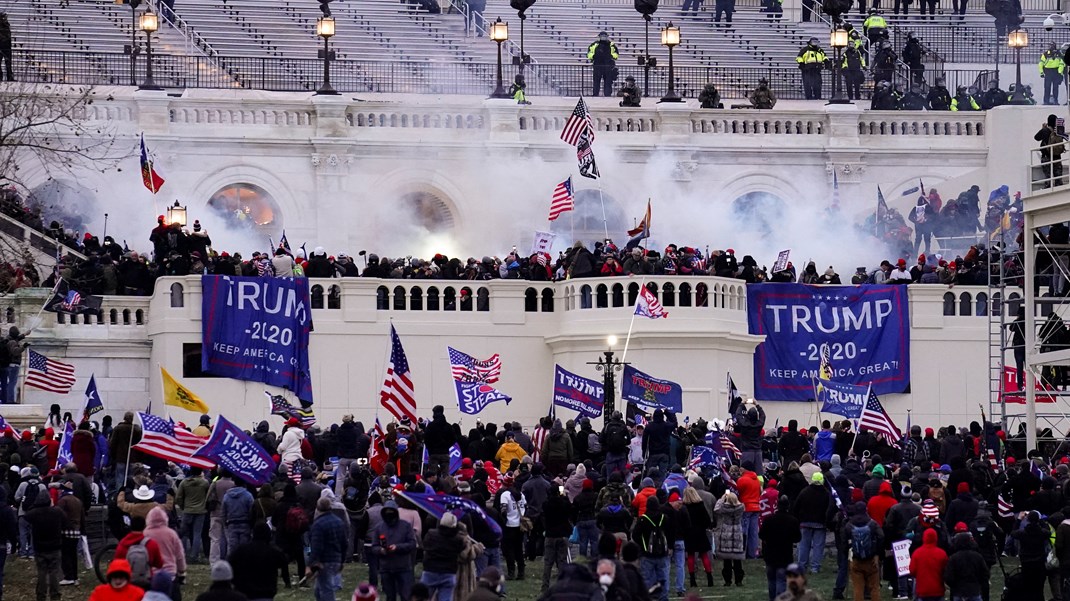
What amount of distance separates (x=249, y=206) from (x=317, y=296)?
8.98 m

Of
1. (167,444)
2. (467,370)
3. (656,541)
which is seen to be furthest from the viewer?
(467,370)

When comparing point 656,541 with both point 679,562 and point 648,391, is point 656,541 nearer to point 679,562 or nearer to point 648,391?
point 679,562

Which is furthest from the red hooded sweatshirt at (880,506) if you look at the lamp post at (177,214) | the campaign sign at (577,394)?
the lamp post at (177,214)

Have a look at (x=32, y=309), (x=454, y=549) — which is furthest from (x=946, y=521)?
(x=32, y=309)

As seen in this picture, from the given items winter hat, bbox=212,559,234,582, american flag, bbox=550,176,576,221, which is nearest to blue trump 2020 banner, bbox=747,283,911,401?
american flag, bbox=550,176,576,221

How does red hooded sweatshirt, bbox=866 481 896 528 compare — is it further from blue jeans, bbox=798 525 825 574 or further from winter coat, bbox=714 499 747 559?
winter coat, bbox=714 499 747 559

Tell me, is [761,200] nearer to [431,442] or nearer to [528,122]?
[528,122]

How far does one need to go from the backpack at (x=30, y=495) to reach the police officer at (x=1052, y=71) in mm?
35536

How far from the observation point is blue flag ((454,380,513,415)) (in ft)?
145

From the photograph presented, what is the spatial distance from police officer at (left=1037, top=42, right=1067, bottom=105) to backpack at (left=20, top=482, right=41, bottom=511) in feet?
117

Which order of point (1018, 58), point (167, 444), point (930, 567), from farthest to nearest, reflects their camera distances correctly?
point (1018, 58) → point (167, 444) → point (930, 567)

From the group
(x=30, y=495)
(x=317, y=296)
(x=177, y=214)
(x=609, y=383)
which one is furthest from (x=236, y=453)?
(x=177, y=214)

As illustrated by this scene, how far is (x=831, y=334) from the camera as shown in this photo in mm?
52281

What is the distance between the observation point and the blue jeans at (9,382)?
47.1m
